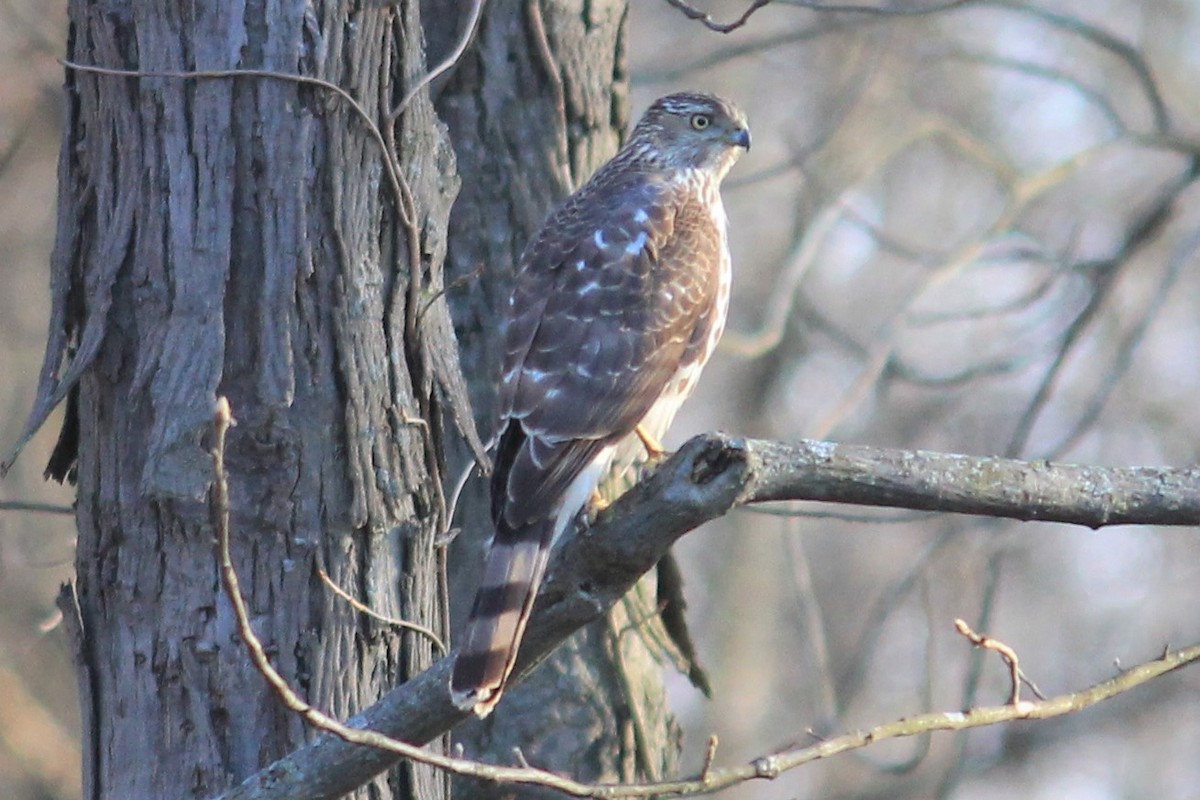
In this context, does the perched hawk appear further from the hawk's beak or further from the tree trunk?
the tree trunk

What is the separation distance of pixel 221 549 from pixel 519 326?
2.04 meters

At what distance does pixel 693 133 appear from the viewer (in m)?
5.53

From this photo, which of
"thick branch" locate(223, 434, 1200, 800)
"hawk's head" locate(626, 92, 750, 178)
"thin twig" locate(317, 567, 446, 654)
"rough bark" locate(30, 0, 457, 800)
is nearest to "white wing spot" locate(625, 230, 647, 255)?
"hawk's head" locate(626, 92, 750, 178)

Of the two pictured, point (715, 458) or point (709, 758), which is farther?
point (715, 458)

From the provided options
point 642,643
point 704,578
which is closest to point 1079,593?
point 704,578

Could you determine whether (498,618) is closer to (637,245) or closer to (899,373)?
(637,245)

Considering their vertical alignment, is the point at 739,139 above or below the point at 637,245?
above

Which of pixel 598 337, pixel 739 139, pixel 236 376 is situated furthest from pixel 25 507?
pixel 739 139

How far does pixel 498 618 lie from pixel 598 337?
1283 millimetres

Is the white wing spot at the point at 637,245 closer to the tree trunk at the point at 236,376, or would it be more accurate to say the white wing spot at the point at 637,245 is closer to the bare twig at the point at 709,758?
the tree trunk at the point at 236,376

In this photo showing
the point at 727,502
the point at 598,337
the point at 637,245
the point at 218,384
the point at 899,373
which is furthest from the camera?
the point at 899,373

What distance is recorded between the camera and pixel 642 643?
5.60 meters

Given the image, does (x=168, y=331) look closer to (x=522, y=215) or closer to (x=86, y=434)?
(x=86, y=434)

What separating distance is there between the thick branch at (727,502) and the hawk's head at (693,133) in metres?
2.33
